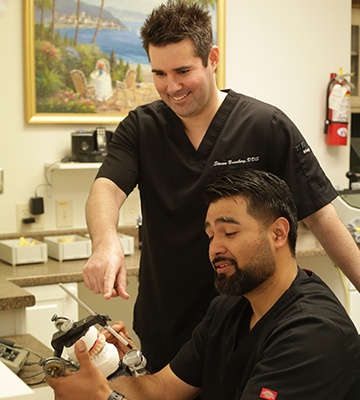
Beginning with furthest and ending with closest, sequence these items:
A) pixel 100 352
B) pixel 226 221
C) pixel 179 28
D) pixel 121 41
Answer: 1. pixel 121 41
2. pixel 179 28
3. pixel 226 221
4. pixel 100 352

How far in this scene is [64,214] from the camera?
3.63 meters

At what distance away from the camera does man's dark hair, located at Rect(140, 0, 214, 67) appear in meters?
1.87

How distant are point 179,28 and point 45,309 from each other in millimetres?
1549

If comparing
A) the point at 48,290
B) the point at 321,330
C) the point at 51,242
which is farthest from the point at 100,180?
the point at 51,242

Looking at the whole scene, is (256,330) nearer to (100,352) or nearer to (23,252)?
(100,352)

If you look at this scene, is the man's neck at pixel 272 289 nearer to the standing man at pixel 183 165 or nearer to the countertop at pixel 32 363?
the standing man at pixel 183 165

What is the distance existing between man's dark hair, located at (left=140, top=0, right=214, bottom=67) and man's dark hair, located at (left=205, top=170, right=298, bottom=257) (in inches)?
15.8

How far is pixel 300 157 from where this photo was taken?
2.00 metres

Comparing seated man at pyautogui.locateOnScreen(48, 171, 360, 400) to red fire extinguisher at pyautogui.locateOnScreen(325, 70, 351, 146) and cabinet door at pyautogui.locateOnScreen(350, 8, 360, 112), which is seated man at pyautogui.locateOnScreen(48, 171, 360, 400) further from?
cabinet door at pyautogui.locateOnScreen(350, 8, 360, 112)

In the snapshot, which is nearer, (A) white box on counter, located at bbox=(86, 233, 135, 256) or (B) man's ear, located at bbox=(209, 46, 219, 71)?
(B) man's ear, located at bbox=(209, 46, 219, 71)

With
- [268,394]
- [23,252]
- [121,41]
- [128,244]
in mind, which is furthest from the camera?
[121,41]

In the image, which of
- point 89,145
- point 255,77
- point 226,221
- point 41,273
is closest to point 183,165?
point 226,221

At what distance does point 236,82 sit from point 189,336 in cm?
221

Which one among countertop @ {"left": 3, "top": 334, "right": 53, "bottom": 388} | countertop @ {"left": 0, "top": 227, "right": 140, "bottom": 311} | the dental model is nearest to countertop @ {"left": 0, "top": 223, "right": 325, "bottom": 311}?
countertop @ {"left": 0, "top": 227, "right": 140, "bottom": 311}
